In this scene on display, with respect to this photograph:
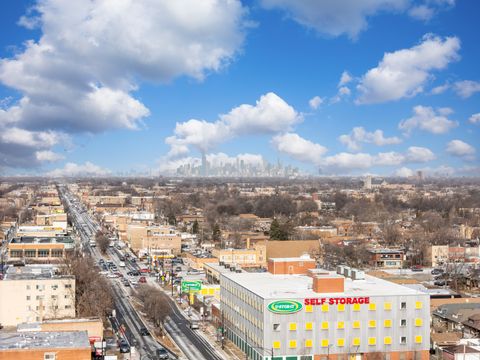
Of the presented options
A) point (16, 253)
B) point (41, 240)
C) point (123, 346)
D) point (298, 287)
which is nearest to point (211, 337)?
point (123, 346)

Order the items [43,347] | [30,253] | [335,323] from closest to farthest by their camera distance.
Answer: [43,347] < [335,323] < [30,253]

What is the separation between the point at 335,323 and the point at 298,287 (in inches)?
108

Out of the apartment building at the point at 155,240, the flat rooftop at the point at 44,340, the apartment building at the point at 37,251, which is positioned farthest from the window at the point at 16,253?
the flat rooftop at the point at 44,340

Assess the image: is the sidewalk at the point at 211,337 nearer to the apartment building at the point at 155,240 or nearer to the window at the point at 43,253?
the window at the point at 43,253

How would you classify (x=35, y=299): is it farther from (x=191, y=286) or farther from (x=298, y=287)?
(x=298, y=287)

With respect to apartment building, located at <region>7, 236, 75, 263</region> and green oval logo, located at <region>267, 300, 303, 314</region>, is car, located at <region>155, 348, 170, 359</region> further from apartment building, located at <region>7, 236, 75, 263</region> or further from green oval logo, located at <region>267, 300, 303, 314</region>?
apartment building, located at <region>7, 236, 75, 263</region>

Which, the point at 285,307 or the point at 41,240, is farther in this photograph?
the point at 41,240

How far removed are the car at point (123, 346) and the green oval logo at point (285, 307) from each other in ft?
20.2

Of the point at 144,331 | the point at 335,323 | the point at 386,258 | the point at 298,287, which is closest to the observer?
the point at 335,323

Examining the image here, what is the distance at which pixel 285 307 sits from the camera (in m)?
25.5

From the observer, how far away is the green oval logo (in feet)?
83.5

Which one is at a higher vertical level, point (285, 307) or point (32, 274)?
point (32, 274)

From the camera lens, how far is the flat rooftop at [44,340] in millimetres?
21345

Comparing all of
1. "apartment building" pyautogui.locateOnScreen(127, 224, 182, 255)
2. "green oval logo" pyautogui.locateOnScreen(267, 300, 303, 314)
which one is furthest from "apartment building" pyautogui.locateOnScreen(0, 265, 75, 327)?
"apartment building" pyautogui.locateOnScreen(127, 224, 182, 255)
